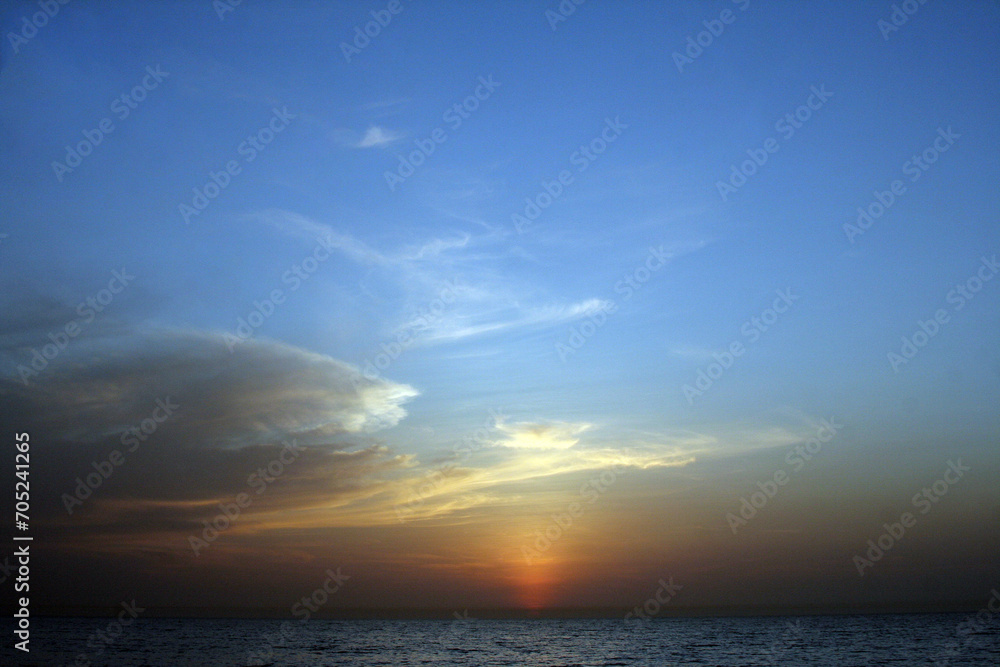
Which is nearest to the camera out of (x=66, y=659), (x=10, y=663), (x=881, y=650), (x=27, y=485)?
(x=27, y=485)

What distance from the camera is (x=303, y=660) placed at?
7994 centimetres

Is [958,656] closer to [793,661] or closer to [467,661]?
[793,661]

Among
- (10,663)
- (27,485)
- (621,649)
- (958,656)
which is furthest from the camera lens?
(621,649)

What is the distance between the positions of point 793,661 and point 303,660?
60.3 metres

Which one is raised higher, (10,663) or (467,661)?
(10,663)

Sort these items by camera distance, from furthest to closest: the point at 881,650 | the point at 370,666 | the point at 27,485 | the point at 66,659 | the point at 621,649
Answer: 1. the point at 621,649
2. the point at 881,650
3. the point at 370,666
4. the point at 66,659
5. the point at 27,485

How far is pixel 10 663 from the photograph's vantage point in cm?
6138

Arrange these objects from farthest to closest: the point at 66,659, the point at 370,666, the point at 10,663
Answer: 1. the point at 370,666
2. the point at 66,659
3. the point at 10,663

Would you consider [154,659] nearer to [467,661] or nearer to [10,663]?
[10,663]

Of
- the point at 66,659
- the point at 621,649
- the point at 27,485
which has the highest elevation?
the point at 27,485

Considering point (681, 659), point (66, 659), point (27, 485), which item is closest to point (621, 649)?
point (681, 659)

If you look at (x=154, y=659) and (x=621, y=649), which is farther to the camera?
(x=621, y=649)

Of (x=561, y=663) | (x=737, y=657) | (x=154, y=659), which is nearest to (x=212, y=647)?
(x=154, y=659)

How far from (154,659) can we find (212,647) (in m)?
28.4
